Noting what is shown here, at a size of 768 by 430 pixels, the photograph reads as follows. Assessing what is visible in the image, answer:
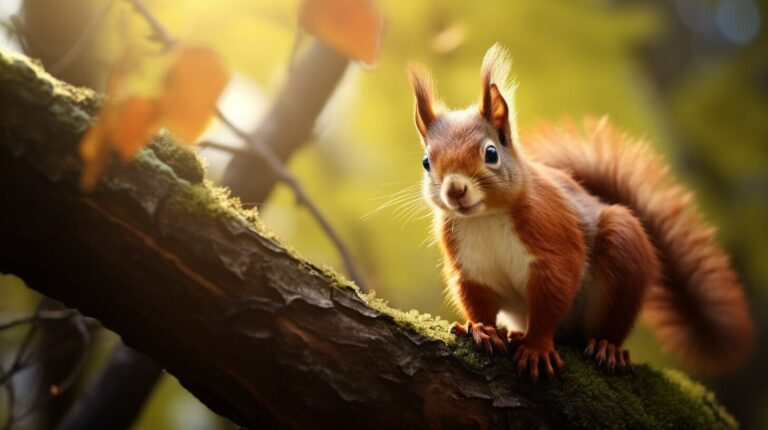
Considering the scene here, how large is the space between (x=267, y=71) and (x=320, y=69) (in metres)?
1.66

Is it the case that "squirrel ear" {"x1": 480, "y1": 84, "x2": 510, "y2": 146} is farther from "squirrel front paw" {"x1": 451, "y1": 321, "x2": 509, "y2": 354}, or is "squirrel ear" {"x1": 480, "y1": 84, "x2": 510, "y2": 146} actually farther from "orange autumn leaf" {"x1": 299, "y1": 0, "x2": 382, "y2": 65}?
"orange autumn leaf" {"x1": 299, "y1": 0, "x2": 382, "y2": 65}

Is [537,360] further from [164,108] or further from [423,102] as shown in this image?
[164,108]

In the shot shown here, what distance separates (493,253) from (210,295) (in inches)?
41.9

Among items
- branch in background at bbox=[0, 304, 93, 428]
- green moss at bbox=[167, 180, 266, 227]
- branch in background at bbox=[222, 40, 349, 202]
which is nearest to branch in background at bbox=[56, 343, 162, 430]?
branch in background at bbox=[0, 304, 93, 428]

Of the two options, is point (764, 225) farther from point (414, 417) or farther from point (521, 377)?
point (414, 417)

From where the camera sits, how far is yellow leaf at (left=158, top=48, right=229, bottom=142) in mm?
1189

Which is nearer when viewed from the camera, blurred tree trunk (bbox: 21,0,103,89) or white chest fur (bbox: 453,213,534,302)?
white chest fur (bbox: 453,213,534,302)

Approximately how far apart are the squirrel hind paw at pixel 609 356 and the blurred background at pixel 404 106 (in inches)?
23.6

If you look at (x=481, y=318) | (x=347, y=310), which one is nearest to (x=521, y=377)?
(x=481, y=318)

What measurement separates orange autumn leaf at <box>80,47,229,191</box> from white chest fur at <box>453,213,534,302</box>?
4.35ft

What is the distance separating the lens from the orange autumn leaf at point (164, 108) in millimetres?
1168

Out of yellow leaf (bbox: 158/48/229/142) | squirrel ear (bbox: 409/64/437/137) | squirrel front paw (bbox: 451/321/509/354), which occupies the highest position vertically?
squirrel ear (bbox: 409/64/437/137)

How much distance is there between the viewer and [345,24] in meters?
1.28

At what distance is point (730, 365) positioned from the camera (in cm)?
314
